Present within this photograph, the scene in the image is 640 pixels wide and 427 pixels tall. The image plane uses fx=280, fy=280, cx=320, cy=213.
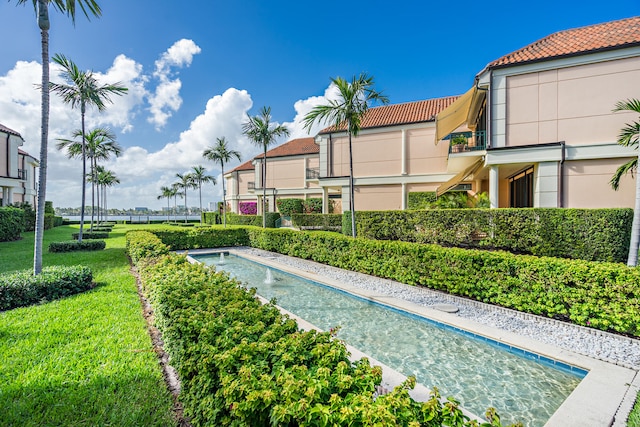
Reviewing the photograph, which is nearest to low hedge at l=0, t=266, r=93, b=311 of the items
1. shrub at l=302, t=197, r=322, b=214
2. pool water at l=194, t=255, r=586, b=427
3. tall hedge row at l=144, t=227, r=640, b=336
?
pool water at l=194, t=255, r=586, b=427

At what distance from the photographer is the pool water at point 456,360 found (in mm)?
4148

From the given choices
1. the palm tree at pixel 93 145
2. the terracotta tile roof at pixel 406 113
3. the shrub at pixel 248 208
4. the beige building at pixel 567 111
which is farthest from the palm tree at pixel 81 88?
the shrub at pixel 248 208

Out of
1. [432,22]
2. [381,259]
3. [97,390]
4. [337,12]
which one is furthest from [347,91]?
[97,390]

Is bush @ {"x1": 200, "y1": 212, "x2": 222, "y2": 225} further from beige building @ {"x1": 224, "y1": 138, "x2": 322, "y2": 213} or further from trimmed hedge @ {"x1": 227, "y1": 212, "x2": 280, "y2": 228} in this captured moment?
beige building @ {"x1": 224, "y1": 138, "x2": 322, "y2": 213}

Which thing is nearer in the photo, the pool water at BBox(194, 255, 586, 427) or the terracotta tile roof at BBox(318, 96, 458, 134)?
the pool water at BBox(194, 255, 586, 427)

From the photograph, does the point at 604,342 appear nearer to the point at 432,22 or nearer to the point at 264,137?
the point at 432,22

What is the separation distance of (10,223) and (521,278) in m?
27.8

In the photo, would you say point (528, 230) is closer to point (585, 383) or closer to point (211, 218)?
point (585, 383)

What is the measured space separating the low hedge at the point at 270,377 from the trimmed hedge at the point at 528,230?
33.5ft

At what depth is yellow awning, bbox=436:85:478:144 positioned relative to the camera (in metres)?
14.1

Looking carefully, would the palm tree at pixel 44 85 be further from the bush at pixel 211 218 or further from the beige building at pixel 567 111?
the bush at pixel 211 218

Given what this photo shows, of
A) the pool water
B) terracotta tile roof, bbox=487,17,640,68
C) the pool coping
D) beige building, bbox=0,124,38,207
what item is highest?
terracotta tile roof, bbox=487,17,640,68

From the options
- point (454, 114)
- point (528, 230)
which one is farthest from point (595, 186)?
point (454, 114)

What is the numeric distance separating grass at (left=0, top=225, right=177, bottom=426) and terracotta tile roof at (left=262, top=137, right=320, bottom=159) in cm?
2835
